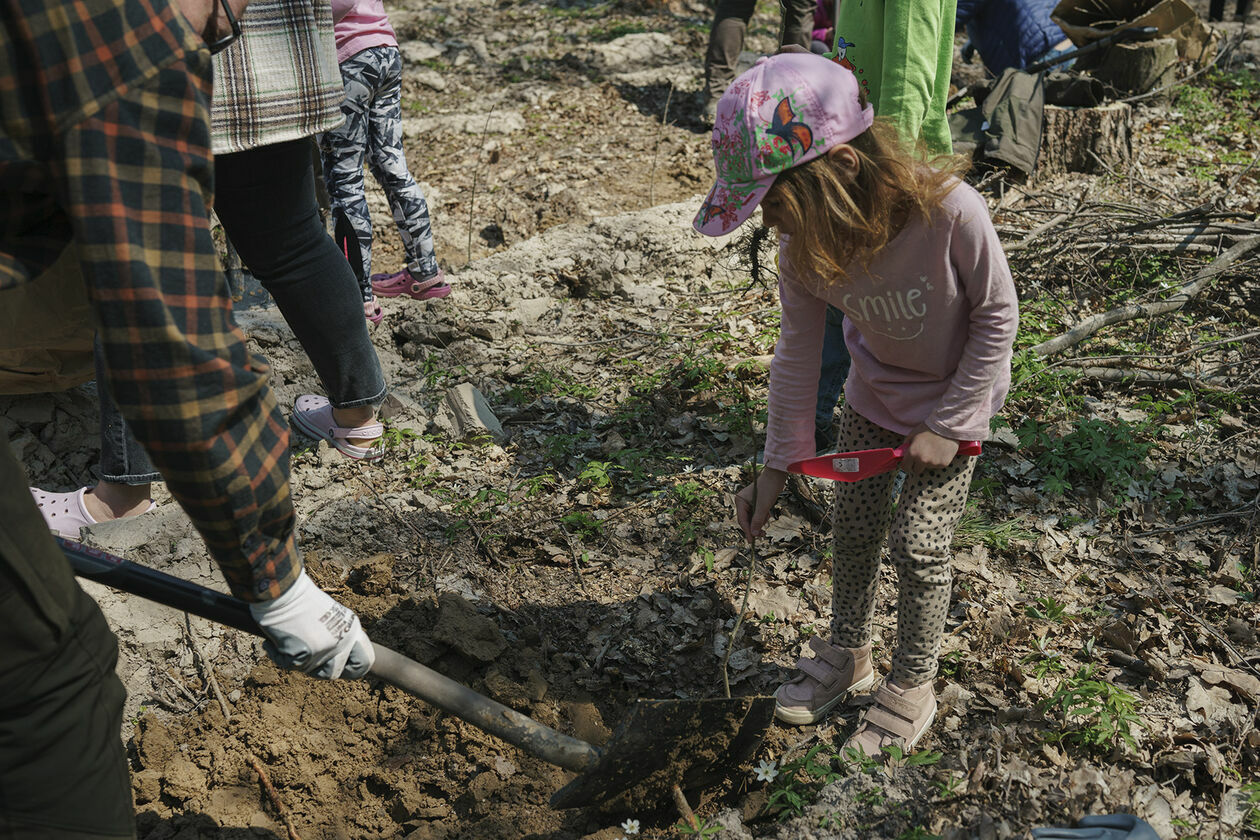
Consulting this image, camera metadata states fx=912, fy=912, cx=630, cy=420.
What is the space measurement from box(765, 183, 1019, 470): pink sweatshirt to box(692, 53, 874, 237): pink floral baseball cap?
0.84 feet

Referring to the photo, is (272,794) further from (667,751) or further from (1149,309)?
(1149,309)

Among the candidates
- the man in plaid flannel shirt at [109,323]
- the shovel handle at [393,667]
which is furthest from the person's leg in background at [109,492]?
the man in plaid flannel shirt at [109,323]

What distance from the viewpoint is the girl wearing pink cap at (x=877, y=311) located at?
6.22 ft

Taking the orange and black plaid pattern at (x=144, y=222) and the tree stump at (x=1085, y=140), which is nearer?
the orange and black plaid pattern at (x=144, y=222)

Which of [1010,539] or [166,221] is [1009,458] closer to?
[1010,539]

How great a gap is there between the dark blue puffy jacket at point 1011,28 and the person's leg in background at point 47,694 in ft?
21.8

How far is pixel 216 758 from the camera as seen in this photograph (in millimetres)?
2426

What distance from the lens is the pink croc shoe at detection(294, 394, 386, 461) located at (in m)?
3.44

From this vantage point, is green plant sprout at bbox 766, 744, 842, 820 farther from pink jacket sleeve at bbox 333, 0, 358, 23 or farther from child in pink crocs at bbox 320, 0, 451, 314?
pink jacket sleeve at bbox 333, 0, 358, 23

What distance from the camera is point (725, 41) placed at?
6.55m

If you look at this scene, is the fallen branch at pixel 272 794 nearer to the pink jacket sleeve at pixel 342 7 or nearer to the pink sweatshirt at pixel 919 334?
the pink sweatshirt at pixel 919 334

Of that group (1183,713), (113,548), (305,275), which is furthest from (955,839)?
(113,548)

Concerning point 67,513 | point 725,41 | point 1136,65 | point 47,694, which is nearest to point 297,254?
point 67,513

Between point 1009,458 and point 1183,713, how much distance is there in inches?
48.1
